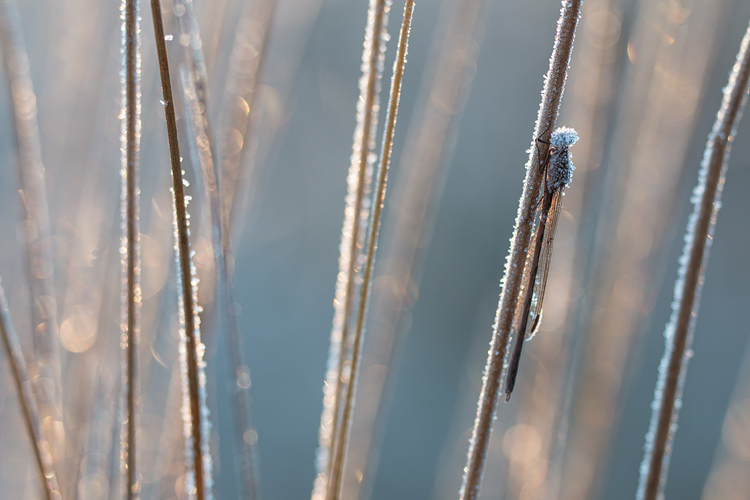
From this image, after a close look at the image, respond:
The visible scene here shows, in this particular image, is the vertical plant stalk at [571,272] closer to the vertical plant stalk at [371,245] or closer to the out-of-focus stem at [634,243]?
the out-of-focus stem at [634,243]

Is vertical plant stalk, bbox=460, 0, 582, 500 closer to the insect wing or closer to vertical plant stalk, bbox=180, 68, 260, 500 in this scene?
the insect wing

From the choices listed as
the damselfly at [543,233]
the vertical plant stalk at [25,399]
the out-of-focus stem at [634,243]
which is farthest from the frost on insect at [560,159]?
the vertical plant stalk at [25,399]

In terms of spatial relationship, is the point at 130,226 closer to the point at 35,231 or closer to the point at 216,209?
the point at 216,209

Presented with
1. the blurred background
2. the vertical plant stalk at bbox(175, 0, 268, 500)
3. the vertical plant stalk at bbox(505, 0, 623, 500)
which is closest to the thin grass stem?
the blurred background

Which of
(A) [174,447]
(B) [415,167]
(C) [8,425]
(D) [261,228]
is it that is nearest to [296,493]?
(D) [261,228]

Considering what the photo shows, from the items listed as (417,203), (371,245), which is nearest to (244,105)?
(417,203)

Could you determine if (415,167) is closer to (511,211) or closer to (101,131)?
(101,131)

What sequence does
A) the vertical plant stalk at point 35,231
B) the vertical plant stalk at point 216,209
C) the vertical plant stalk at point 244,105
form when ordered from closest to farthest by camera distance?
the vertical plant stalk at point 216,209 → the vertical plant stalk at point 35,231 → the vertical plant stalk at point 244,105
